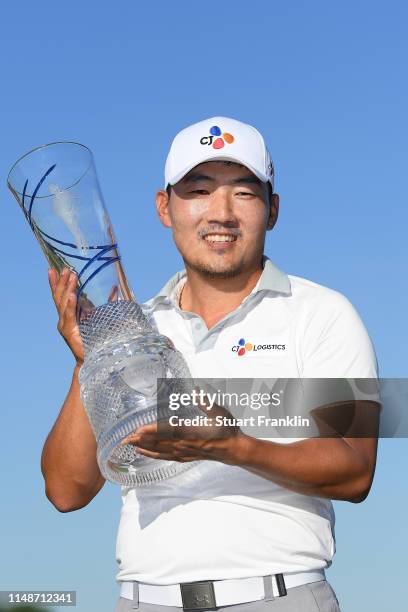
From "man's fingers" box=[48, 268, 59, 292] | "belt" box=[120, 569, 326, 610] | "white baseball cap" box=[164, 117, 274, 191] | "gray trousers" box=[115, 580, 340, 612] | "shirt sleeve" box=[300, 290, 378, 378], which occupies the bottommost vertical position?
"gray trousers" box=[115, 580, 340, 612]

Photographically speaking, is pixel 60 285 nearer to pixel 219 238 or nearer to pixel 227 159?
pixel 219 238

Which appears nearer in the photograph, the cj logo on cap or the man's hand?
the man's hand

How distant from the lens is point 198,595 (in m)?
4.25

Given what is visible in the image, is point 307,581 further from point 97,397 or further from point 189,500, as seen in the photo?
point 97,397

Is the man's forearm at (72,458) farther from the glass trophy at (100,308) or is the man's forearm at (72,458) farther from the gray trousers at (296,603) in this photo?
the gray trousers at (296,603)

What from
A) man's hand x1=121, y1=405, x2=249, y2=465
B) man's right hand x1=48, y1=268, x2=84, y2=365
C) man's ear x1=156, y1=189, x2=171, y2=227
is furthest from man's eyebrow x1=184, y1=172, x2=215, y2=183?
man's hand x1=121, y1=405, x2=249, y2=465

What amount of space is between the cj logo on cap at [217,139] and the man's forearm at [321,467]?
171cm

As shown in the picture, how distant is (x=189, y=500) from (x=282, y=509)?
43 cm

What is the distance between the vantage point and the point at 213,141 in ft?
16.7

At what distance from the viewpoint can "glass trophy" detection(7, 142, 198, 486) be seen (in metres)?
4.30

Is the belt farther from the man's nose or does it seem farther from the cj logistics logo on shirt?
the man's nose

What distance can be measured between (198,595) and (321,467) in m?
Answer: 0.79

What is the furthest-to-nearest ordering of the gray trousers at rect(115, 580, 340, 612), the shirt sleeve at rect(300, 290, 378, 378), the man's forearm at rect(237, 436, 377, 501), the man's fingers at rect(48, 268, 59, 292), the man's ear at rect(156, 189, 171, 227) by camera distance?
the man's ear at rect(156, 189, 171, 227) < the man's fingers at rect(48, 268, 59, 292) < the shirt sleeve at rect(300, 290, 378, 378) < the gray trousers at rect(115, 580, 340, 612) < the man's forearm at rect(237, 436, 377, 501)

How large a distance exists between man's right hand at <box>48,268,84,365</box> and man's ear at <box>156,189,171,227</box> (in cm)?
87
